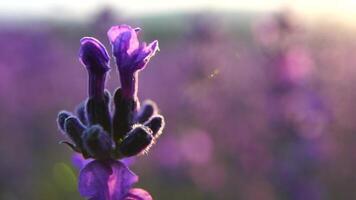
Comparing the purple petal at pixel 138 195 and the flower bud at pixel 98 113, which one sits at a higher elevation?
the flower bud at pixel 98 113

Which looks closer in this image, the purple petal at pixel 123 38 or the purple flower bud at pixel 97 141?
the purple flower bud at pixel 97 141

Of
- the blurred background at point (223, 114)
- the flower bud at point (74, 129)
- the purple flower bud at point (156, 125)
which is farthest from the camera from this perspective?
the blurred background at point (223, 114)

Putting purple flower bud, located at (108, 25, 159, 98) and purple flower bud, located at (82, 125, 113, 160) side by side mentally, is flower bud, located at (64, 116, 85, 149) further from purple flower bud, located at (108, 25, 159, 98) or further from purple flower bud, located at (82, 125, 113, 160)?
purple flower bud, located at (108, 25, 159, 98)

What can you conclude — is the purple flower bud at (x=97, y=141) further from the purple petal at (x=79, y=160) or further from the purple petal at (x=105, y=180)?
the purple petal at (x=79, y=160)

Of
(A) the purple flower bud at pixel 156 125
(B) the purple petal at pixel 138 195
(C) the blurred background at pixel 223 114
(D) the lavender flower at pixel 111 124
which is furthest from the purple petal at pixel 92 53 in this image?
(C) the blurred background at pixel 223 114

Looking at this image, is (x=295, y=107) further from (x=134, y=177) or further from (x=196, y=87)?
(x=134, y=177)

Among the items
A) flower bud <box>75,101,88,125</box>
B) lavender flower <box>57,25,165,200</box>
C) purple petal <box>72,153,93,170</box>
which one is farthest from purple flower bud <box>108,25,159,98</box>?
purple petal <box>72,153,93,170</box>

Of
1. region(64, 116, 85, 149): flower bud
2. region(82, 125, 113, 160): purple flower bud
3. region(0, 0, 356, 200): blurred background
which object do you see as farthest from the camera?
region(0, 0, 356, 200): blurred background
